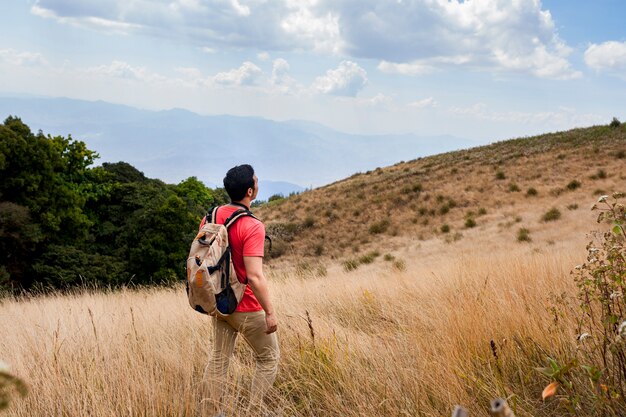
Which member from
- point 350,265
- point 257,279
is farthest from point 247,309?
point 350,265

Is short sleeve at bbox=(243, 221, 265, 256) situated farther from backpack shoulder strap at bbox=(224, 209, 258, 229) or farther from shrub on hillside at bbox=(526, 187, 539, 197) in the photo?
shrub on hillside at bbox=(526, 187, 539, 197)

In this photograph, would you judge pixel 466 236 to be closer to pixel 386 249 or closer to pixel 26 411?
pixel 386 249

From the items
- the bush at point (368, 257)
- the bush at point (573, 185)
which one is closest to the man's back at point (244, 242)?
the bush at point (368, 257)

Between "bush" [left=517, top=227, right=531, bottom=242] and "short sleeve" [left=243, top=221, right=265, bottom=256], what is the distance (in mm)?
17749


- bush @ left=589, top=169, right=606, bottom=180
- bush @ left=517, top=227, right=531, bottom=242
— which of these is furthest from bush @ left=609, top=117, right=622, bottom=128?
bush @ left=517, top=227, right=531, bottom=242

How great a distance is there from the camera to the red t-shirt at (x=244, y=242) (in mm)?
3773

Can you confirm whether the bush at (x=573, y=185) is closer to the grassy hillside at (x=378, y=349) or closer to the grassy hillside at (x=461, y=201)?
the grassy hillside at (x=461, y=201)

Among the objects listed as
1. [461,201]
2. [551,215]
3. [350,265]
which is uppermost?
[461,201]

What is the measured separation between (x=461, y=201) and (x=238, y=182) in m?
25.1

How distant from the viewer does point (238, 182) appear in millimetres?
3887

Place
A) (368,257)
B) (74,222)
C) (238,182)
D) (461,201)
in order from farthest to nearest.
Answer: (461,201) < (74,222) < (368,257) < (238,182)

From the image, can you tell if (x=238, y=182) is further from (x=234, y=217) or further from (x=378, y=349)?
(x=378, y=349)

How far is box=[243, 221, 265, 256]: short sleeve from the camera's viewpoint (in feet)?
12.3

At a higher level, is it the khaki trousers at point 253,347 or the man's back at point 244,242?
the man's back at point 244,242
